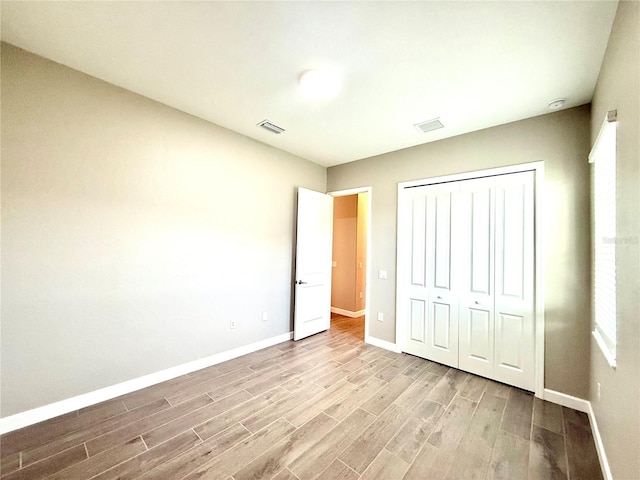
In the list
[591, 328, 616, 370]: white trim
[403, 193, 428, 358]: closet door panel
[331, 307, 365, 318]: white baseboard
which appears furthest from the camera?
[331, 307, 365, 318]: white baseboard

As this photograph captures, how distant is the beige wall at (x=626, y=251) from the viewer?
1.14 m

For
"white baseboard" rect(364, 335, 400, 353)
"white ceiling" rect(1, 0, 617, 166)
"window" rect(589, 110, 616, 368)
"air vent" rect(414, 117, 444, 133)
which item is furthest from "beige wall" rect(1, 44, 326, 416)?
"window" rect(589, 110, 616, 368)

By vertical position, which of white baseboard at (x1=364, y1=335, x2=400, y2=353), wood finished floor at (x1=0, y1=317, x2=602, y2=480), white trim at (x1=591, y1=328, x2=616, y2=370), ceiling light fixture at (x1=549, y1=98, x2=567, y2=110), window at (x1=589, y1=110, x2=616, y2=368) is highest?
ceiling light fixture at (x1=549, y1=98, x2=567, y2=110)

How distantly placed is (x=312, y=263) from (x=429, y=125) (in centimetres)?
245

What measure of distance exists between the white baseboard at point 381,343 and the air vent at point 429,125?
2.81m

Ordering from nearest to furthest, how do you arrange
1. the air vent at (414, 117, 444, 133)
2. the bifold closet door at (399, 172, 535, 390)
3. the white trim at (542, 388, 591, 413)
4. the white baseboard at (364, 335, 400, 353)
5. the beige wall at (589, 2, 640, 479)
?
the beige wall at (589, 2, 640, 479)
the white trim at (542, 388, 591, 413)
the bifold closet door at (399, 172, 535, 390)
the air vent at (414, 117, 444, 133)
the white baseboard at (364, 335, 400, 353)

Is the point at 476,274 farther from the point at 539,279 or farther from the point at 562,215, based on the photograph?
the point at 562,215

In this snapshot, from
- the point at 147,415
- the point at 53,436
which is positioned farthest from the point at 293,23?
the point at 53,436

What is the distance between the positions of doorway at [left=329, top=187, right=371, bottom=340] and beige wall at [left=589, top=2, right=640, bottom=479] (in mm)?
3800

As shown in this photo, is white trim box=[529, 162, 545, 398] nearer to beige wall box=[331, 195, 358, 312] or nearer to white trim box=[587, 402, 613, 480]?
white trim box=[587, 402, 613, 480]

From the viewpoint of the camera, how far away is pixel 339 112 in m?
2.62

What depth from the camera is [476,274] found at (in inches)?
113

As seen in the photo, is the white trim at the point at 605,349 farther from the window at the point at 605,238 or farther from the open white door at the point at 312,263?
the open white door at the point at 312,263

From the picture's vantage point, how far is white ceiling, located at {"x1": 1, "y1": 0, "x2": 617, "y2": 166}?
1.51 meters
